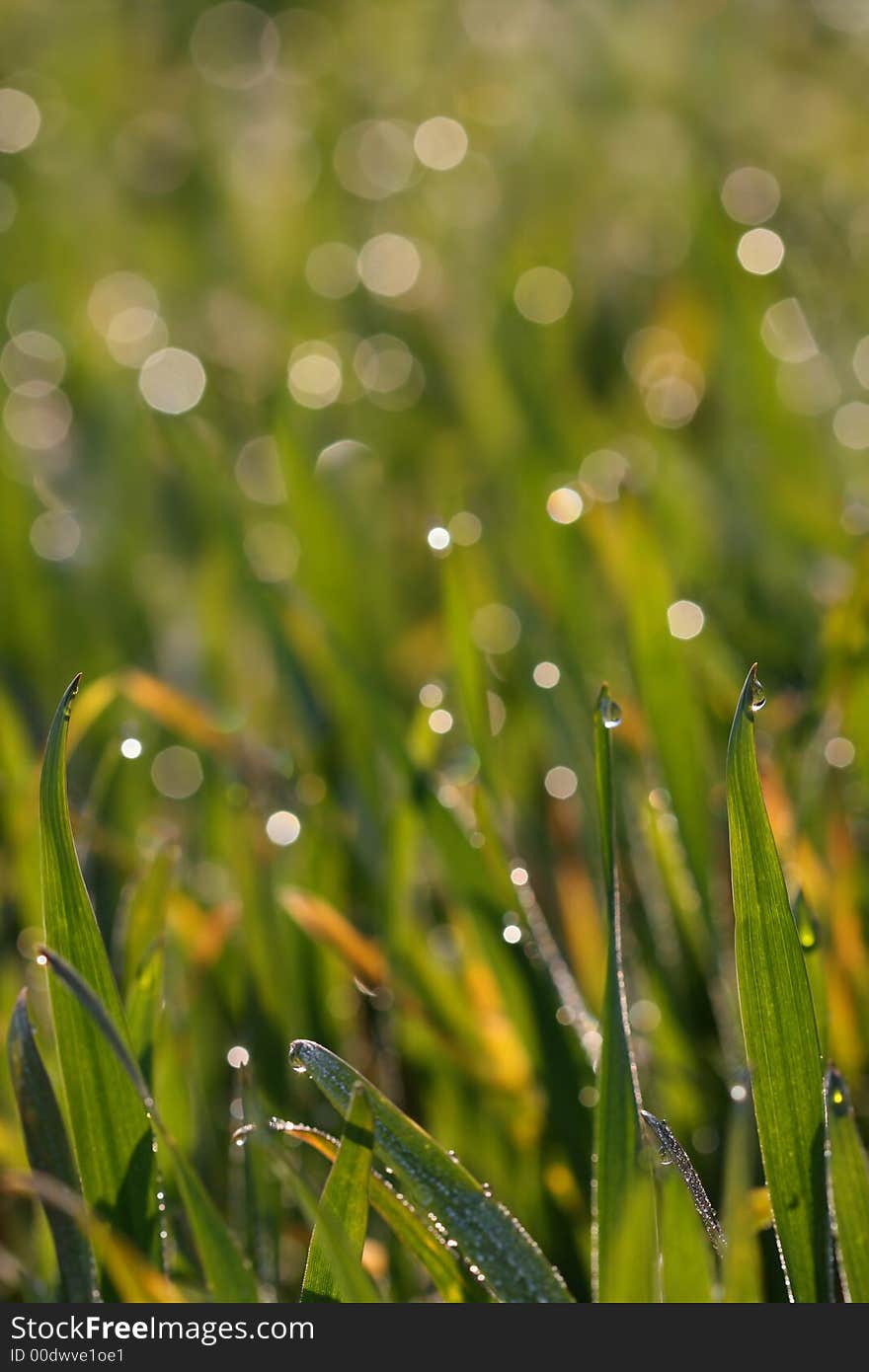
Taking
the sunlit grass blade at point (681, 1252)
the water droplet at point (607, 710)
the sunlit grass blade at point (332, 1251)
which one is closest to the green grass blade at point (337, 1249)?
the sunlit grass blade at point (332, 1251)

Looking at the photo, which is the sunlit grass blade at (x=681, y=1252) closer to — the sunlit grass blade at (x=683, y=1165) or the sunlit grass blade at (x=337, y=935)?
the sunlit grass blade at (x=683, y=1165)

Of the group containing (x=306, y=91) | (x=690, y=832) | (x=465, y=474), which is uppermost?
(x=306, y=91)

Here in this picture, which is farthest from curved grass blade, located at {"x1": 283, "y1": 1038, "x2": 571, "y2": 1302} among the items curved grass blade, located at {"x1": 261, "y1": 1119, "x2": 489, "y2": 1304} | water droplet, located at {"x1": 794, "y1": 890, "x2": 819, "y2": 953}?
water droplet, located at {"x1": 794, "y1": 890, "x2": 819, "y2": 953}

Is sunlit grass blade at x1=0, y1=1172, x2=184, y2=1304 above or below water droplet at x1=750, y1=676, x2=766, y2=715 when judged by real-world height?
below

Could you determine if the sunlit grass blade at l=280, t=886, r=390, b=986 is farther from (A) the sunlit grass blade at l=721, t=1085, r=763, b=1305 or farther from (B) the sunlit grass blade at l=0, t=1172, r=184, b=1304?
(A) the sunlit grass blade at l=721, t=1085, r=763, b=1305

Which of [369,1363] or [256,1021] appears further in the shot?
[256,1021]

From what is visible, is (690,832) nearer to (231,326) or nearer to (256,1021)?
(256,1021)

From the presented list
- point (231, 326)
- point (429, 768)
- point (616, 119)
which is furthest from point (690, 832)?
point (616, 119)
